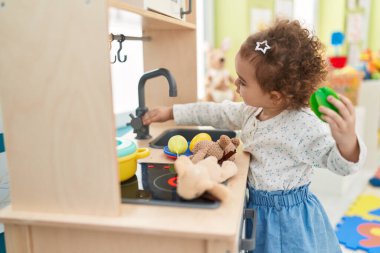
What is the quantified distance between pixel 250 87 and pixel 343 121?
27cm

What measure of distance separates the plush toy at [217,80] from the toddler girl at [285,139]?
4.59 feet

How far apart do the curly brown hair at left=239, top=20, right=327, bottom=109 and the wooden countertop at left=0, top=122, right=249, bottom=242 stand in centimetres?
34

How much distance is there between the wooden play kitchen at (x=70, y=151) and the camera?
24.6 inches

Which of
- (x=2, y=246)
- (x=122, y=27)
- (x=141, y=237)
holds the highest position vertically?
(x=122, y=27)

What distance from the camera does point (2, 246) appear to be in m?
0.93

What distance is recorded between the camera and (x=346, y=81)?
8.63ft

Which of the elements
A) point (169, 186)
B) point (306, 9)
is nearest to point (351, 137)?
point (169, 186)

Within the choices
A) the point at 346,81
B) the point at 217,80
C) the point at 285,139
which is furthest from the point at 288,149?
the point at 346,81

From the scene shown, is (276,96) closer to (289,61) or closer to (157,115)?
(289,61)

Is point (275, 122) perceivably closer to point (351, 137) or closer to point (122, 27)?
point (351, 137)

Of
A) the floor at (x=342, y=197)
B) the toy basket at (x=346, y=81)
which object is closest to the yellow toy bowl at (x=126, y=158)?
the floor at (x=342, y=197)

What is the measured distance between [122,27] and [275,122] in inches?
37.7

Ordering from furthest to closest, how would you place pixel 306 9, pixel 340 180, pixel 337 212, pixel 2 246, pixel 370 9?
pixel 370 9, pixel 306 9, pixel 340 180, pixel 337 212, pixel 2 246

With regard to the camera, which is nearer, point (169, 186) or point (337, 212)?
point (169, 186)
